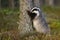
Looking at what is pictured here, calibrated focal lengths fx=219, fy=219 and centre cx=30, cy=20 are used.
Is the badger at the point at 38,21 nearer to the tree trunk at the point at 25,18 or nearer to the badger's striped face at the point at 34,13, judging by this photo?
the badger's striped face at the point at 34,13

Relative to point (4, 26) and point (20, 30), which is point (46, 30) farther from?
point (4, 26)

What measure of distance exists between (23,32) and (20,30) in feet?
1.43

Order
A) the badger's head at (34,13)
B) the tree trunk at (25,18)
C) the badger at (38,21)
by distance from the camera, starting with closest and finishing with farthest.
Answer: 1. the tree trunk at (25,18)
2. the badger's head at (34,13)
3. the badger at (38,21)

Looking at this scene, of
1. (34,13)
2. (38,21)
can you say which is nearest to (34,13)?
(34,13)

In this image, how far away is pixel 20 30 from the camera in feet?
32.3

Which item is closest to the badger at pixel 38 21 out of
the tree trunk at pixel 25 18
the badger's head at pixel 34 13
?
the badger's head at pixel 34 13

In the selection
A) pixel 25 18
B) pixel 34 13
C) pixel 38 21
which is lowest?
pixel 38 21

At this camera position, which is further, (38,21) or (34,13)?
(38,21)

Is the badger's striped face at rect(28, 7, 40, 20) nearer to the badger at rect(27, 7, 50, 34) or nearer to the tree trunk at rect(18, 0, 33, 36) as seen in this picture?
the badger at rect(27, 7, 50, 34)

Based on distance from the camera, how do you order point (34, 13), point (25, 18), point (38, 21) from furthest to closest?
point (38, 21) → point (34, 13) → point (25, 18)

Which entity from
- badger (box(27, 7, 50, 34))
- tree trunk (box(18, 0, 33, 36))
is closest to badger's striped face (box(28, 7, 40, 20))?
badger (box(27, 7, 50, 34))

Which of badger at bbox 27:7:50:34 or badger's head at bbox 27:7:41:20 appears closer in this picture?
badger's head at bbox 27:7:41:20

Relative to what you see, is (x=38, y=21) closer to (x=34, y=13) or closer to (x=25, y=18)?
(x=34, y=13)

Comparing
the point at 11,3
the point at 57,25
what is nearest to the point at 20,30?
the point at 57,25
